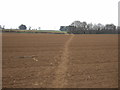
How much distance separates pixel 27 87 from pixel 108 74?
353 centimetres

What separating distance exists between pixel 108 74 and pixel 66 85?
235 cm

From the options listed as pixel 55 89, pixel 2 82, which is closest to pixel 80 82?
pixel 55 89

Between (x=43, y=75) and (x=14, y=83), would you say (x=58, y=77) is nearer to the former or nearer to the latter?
(x=43, y=75)

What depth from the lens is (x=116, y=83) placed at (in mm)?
5887

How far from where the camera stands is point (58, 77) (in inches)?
253

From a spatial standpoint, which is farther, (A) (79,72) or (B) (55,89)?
(A) (79,72)

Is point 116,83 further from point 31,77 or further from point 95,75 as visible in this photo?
point 31,77

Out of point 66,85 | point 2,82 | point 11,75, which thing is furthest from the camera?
point 11,75

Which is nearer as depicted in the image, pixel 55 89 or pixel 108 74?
pixel 55 89

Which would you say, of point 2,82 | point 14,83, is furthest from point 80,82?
point 2,82

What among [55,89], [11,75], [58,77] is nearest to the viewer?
[55,89]

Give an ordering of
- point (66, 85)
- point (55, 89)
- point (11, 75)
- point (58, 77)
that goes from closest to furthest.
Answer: point (55, 89) → point (66, 85) → point (58, 77) → point (11, 75)

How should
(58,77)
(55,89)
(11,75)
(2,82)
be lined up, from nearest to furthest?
1. (55,89)
2. (2,82)
3. (58,77)
4. (11,75)

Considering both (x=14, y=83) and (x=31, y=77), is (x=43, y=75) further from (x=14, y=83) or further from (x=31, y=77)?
(x=14, y=83)
